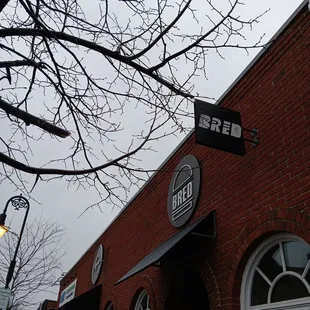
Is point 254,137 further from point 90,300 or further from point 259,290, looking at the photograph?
point 90,300

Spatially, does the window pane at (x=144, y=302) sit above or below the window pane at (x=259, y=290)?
above

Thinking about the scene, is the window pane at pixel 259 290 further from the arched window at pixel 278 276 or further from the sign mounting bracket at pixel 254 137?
the sign mounting bracket at pixel 254 137

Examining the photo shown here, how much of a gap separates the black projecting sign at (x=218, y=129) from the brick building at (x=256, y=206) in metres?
0.27

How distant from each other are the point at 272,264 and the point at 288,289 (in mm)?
392

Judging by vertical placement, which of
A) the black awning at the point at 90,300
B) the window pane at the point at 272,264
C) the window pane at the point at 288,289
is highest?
the black awning at the point at 90,300

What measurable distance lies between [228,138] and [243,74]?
52.3 inches

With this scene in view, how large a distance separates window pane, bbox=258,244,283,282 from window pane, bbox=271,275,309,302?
0.12 m

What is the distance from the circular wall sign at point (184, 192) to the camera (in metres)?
6.93

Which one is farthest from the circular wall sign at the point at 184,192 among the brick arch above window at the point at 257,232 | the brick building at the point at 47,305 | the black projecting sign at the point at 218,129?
the brick building at the point at 47,305

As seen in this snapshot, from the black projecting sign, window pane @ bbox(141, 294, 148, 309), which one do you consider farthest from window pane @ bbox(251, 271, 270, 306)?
window pane @ bbox(141, 294, 148, 309)

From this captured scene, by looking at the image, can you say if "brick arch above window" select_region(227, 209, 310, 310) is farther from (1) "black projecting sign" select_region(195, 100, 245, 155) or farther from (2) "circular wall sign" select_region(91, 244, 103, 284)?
(2) "circular wall sign" select_region(91, 244, 103, 284)

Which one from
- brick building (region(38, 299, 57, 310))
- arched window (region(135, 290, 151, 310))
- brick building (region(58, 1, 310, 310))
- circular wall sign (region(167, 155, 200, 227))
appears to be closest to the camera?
brick building (region(58, 1, 310, 310))

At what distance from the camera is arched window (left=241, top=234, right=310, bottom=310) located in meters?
4.22

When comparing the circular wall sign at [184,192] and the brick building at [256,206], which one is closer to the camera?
the brick building at [256,206]
